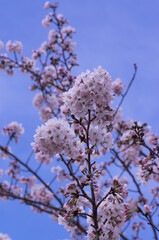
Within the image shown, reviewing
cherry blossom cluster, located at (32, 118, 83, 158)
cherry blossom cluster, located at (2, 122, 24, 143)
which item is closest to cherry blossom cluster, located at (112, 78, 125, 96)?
cherry blossom cluster, located at (2, 122, 24, 143)

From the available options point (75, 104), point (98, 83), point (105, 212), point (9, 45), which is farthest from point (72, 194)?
point (9, 45)

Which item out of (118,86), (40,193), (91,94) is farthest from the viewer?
(40,193)

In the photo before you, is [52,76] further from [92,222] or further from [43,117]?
[92,222]

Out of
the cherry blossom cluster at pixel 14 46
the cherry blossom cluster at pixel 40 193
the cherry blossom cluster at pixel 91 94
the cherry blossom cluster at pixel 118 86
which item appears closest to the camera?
the cherry blossom cluster at pixel 91 94

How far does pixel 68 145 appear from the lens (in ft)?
10.5

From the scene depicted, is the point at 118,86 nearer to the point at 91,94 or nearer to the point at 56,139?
the point at 91,94

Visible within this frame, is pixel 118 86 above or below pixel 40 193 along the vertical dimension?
above

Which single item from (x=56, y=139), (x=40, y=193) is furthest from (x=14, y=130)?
(x=56, y=139)

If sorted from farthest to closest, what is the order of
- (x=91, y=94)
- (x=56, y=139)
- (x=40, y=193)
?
(x=40, y=193) → (x=91, y=94) → (x=56, y=139)

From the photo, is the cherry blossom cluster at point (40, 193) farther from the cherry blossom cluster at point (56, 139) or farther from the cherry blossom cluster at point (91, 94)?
the cherry blossom cluster at point (91, 94)

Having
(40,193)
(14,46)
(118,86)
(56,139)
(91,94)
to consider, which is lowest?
(56,139)

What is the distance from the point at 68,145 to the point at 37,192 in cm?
769

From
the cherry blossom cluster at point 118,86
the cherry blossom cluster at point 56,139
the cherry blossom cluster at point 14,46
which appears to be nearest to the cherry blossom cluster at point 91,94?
the cherry blossom cluster at point 56,139

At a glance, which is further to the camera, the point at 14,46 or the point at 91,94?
the point at 14,46
